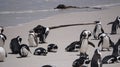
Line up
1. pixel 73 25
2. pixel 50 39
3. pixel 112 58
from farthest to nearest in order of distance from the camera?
pixel 73 25, pixel 50 39, pixel 112 58

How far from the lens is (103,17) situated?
22047 mm

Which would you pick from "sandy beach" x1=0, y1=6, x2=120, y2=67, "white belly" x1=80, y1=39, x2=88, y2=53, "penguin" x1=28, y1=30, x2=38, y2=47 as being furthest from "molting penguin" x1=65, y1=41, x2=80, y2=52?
"penguin" x1=28, y1=30, x2=38, y2=47

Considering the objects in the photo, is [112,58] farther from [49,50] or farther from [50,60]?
[49,50]

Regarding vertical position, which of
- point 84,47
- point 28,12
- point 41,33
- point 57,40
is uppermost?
point 28,12

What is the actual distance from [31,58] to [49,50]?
3.47 feet

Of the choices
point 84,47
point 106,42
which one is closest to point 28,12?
point 106,42

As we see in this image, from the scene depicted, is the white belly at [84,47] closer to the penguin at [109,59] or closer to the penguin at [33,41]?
the penguin at [109,59]

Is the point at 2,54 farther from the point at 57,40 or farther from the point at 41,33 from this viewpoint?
the point at 57,40

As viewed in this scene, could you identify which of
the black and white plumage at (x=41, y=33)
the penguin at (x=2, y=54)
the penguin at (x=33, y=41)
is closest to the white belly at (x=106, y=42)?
the penguin at (x=33, y=41)

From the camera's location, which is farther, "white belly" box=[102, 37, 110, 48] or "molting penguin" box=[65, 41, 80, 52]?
"molting penguin" box=[65, 41, 80, 52]

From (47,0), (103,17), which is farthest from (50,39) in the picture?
(47,0)

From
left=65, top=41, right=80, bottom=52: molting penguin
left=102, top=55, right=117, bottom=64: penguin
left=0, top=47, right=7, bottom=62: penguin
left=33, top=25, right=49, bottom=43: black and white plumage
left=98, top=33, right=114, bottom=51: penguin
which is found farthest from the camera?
left=33, top=25, right=49, bottom=43: black and white plumage

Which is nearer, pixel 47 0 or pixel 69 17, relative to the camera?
pixel 69 17

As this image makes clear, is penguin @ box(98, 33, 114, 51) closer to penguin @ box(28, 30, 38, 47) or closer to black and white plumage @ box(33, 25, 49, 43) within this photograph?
penguin @ box(28, 30, 38, 47)
